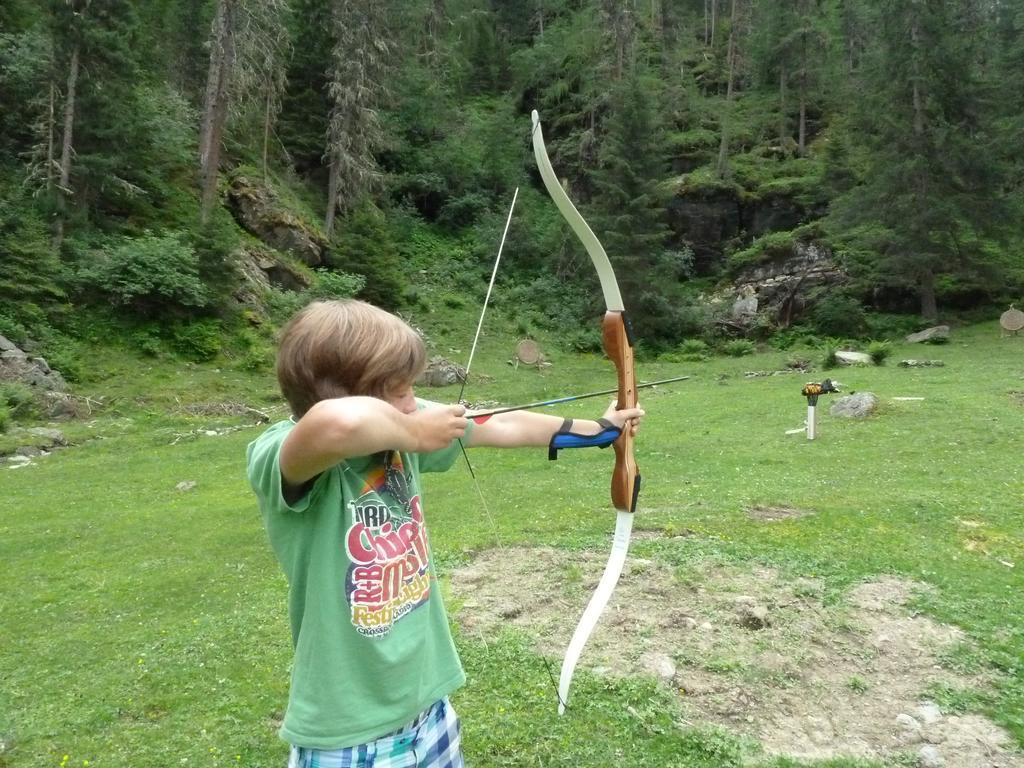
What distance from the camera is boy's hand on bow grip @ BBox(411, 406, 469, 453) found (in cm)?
151

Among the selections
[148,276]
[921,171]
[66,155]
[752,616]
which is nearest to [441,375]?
[148,276]

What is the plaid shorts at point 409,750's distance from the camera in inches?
61.9

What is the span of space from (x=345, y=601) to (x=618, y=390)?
126 centimetres

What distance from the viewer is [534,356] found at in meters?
19.4

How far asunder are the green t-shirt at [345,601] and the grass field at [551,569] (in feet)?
4.79

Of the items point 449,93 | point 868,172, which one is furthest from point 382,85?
point 868,172

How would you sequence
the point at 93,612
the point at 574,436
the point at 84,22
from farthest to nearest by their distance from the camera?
the point at 84,22 < the point at 93,612 < the point at 574,436

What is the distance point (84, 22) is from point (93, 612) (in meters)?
17.6

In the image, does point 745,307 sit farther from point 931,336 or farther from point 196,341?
point 196,341

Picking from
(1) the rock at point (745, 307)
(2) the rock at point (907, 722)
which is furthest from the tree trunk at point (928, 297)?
(2) the rock at point (907, 722)

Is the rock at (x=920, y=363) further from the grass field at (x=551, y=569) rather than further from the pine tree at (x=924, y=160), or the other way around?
the pine tree at (x=924, y=160)

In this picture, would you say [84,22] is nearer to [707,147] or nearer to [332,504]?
[332,504]

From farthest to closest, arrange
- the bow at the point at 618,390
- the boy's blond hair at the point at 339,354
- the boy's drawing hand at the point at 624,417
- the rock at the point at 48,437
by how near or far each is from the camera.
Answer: the rock at the point at 48,437 < the bow at the point at 618,390 < the boy's drawing hand at the point at 624,417 < the boy's blond hair at the point at 339,354

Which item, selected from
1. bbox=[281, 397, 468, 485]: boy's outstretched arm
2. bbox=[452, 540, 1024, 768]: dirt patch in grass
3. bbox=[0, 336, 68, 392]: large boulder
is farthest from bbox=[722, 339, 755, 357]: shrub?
bbox=[281, 397, 468, 485]: boy's outstretched arm
